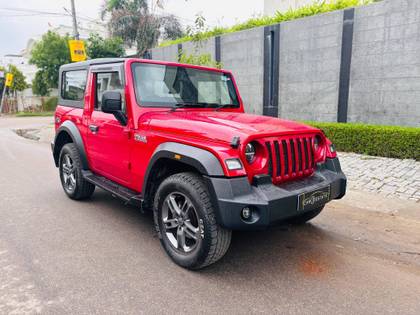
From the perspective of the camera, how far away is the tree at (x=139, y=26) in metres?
21.7

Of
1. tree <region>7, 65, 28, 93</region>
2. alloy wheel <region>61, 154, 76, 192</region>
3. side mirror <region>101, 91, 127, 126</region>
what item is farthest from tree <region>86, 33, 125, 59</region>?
side mirror <region>101, 91, 127, 126</region>

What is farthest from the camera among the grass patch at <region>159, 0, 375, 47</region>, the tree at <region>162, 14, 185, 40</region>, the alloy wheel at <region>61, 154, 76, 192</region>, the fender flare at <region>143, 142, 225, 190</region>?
the tree at <region>162, 14, 185, 40</region>

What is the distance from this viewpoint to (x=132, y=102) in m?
3.57

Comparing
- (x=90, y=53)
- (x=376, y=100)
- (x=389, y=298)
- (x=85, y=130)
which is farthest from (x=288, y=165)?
(x=90, y=53)

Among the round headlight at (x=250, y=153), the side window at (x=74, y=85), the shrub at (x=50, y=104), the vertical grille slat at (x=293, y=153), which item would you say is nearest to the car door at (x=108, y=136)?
the side window at (x=74, y=85)

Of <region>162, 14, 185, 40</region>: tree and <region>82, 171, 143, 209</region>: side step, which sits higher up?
<region>162, 14, 185, 40</region>: tree

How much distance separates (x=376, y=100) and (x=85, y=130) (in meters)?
7.24

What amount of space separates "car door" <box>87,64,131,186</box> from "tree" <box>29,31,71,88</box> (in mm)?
27062

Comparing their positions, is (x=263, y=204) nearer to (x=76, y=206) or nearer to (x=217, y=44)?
(x=76, y=206)

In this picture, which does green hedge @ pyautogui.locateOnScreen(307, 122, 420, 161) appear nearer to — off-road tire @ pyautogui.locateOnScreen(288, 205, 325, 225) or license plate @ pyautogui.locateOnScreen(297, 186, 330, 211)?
off-road tire @ pyautogui.locateOnScreen(288, 205, 325, 225)

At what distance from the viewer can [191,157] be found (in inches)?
111

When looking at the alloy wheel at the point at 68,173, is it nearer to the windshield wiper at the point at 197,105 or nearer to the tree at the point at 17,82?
the windshield wiper at the point at 197,105

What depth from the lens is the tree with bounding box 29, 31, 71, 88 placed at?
28.0 m

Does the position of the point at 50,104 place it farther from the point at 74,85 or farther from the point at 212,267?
the point at 212,267
